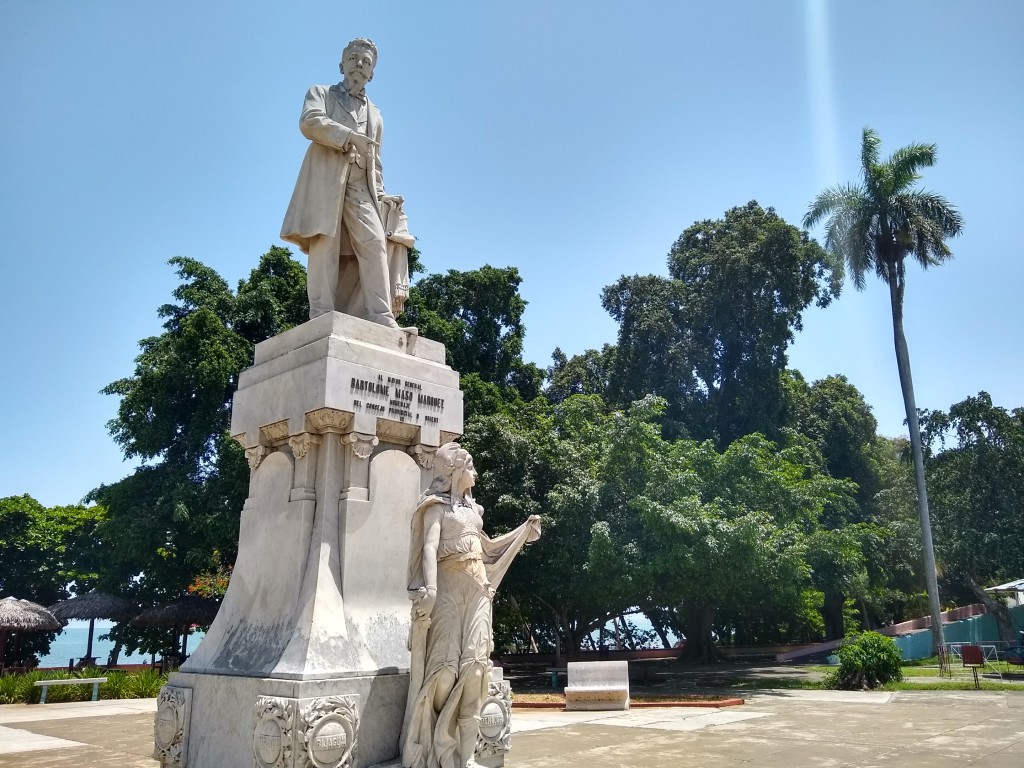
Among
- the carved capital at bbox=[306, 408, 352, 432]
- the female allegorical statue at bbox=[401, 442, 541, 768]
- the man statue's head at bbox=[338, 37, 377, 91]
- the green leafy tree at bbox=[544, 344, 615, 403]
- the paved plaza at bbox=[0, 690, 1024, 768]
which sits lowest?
the paved plaza at bbox=[0, 690, 1024, 768]

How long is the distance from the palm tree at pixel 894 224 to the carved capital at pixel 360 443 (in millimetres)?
21655

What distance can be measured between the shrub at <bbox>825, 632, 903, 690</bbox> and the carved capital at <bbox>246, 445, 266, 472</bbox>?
14.3 metres

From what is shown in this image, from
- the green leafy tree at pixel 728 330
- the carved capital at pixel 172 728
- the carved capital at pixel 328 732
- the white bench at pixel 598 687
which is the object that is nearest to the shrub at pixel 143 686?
the white bench at pixel 598 687

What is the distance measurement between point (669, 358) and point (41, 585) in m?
26.2

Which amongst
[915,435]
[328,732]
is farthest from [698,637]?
[328,732]

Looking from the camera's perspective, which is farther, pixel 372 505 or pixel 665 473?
pixel 665 473

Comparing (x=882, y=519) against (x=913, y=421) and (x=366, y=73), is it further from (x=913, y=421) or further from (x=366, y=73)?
(x=366, y=73)

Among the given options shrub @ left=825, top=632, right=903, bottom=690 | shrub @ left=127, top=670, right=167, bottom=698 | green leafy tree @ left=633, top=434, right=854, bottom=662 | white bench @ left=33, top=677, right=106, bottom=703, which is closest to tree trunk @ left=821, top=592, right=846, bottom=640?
green leafy tree @ left=633, top=434, right=854, bottom=662

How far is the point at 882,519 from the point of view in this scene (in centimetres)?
3183

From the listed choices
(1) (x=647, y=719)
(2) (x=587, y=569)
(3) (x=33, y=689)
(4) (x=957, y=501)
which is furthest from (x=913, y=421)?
(3) (x=33, y=689)

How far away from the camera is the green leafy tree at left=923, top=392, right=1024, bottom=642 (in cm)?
2859

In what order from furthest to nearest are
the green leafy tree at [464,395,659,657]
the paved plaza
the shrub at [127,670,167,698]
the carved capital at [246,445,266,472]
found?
the green leafy tree at [464,395,659,657], the shrub at [127,670,167,698], the paved plaza, the carved capital at [246,445,266,472]

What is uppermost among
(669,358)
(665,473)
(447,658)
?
(669,358)

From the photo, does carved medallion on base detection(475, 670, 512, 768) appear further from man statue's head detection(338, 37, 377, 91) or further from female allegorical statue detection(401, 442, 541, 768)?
man statue's head detection(338, 37, 377, 91)
